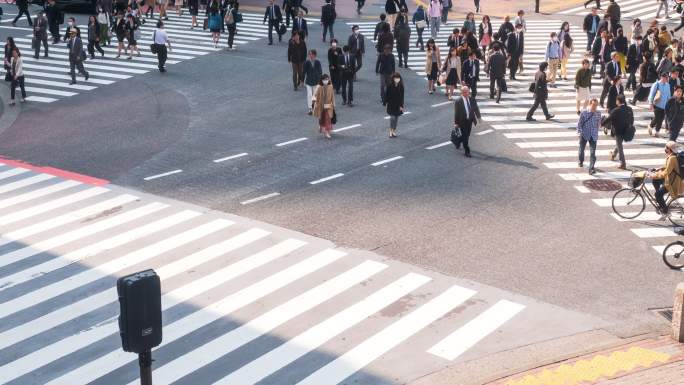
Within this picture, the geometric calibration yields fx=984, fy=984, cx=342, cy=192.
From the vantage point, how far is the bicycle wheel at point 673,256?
16719 mm

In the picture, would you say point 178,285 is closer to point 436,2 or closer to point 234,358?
point 234,358

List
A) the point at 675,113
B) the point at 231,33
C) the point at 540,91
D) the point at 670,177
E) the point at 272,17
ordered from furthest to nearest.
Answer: the point at 272,17 → the point at 231,33 → the point at 540,91 → the point at 675,113 → the point at 670,177

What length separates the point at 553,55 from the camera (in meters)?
31.4

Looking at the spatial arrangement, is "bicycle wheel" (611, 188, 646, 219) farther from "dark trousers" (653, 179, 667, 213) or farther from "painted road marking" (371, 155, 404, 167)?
"painted road marking" (371, 155, 404, 167)

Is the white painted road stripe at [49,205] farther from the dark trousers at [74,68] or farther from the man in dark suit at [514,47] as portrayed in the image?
the man in dark suit at [514,47]

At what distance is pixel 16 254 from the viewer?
57.1ft

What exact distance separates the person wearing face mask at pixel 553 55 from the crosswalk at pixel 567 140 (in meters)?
0.37

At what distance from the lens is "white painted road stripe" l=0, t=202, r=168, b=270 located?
17328mm

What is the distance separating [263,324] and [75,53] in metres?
19.9

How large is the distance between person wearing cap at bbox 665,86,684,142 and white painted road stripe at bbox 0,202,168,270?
1263 centimetres

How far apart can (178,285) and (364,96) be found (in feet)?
48.7

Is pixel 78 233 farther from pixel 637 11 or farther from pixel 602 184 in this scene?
pixel 637 11

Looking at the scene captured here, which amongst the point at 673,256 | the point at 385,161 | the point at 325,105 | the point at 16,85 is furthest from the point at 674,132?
the point at 16,85

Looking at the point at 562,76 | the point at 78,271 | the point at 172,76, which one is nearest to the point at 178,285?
the point at 78,271
